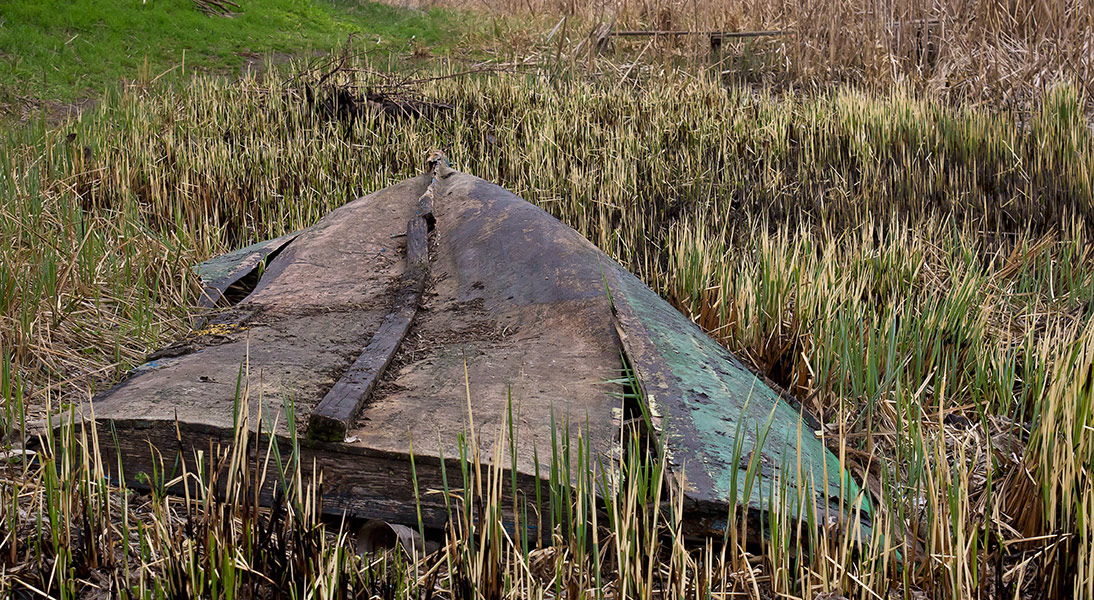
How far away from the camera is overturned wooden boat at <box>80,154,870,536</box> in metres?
1.60

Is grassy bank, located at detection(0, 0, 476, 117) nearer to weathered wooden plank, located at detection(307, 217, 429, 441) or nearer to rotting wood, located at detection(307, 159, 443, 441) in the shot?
rotting wood, located at detection(307, 159, 443, 441)

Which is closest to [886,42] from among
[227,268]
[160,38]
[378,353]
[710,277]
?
[710,277]

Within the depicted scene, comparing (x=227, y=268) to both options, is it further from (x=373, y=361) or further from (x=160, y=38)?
(x=160, y=38)

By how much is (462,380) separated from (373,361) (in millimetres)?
226

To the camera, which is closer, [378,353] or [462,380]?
[462,380]

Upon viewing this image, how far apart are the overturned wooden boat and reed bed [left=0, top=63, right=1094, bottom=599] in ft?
0.33

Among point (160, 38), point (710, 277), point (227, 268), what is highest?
point (160, 38)

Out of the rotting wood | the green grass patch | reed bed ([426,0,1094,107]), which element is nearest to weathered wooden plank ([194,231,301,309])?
the rotting wood

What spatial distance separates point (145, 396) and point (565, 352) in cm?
91

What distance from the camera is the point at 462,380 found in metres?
1.99

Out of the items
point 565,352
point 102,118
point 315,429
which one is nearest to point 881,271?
point 565,352

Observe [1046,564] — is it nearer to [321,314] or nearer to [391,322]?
[391,322]

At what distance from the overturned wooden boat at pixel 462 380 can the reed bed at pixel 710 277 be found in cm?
10

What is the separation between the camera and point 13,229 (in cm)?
297
